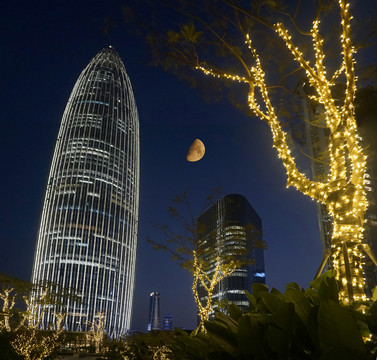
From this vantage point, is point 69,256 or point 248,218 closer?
point 69,256

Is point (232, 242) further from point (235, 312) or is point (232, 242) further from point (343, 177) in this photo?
point (235, 312)

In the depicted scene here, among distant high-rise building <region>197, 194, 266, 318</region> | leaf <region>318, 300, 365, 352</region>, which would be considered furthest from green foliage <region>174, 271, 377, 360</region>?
distant high-rise building <region>197, 194, 266, 318</region>

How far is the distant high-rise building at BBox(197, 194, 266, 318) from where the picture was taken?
508 inches

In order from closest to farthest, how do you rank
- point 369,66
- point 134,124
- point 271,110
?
point 271,110, point 369,66, point 134,124

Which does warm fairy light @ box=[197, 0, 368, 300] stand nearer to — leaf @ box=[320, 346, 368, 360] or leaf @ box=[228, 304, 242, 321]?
leaf @ box=[228, 304, 242, 321]

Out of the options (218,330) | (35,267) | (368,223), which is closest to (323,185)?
(218,330)

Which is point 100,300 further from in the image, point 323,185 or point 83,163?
point 323,185

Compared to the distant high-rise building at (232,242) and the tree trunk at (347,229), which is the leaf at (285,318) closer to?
the tree trunk at (347,229)

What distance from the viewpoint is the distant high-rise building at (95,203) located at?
226 ft

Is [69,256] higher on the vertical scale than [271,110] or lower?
higher

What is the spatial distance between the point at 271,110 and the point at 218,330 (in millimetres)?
4399

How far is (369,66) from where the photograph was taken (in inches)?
227

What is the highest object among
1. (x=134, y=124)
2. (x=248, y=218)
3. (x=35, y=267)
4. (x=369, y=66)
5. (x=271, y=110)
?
(x=134, y=124)

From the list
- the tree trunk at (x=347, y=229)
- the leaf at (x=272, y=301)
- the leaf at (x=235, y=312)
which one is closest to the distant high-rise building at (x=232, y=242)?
the tree trunk at (x=347, y=229)
